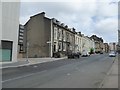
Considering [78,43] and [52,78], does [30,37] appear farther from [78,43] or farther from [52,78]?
[52,78]

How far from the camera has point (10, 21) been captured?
37938mm

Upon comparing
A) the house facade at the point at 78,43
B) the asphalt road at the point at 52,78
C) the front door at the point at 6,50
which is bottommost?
the asphalt road at the point at 52,78

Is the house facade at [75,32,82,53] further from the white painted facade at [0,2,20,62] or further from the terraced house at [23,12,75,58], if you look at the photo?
the white painted facade at [0,2,20,62]

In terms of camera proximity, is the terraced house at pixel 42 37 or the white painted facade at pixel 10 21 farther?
the terraced house at pixel 42 37

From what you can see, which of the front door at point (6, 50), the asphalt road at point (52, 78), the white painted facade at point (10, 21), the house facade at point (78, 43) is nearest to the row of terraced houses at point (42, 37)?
the white painted facade at point (10, 21)

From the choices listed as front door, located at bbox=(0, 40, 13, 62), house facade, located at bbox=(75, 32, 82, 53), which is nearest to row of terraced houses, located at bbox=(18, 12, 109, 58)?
front door, located at bbox=(0, 40, 13, 62)

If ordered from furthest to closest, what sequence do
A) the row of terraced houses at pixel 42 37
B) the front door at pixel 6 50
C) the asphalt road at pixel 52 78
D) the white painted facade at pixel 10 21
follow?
the row of terraced houses at pixel 42 37 → the front door at pixel 6 50 → the white painted facade at pixel 10 21 → the asphalt road at pixel 52 78

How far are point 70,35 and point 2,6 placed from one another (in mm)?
49148

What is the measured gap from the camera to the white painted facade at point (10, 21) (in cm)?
3644

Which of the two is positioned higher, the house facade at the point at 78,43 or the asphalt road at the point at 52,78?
the house facade at the point at 78,43

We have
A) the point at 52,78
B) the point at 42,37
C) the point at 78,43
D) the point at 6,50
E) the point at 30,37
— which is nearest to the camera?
the point at 52,78

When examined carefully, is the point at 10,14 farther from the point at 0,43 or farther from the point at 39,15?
the point at 39,15

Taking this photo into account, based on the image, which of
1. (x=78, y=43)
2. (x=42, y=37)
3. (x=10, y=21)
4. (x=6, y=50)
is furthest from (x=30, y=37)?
(x=78, y=43)

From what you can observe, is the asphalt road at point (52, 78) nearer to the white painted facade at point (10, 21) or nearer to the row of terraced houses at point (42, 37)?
the white painted facade at point (10, 21)
